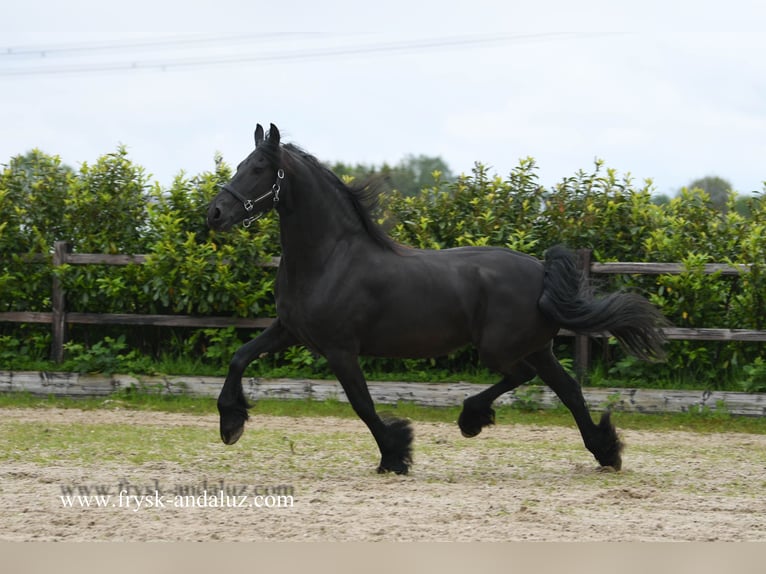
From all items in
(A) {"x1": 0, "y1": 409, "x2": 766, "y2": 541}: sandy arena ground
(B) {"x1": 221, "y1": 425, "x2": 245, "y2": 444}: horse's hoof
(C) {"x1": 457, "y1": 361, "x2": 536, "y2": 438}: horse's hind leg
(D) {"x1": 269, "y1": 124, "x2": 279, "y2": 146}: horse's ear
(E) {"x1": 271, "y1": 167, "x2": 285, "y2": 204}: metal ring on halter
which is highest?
(D) {"x1": 269, "y1": 124, "x2": 279, "y2": 146}: horse's ear

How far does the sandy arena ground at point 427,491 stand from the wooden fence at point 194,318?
1.25 metres

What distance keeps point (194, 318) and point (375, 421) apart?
4.82 meters

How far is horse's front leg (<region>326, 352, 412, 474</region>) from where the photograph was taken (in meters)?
7.16

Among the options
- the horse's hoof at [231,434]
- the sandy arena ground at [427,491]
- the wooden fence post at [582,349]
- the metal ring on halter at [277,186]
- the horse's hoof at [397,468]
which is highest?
the metal ring on halter at [277,186]

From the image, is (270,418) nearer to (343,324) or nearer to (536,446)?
(536,446)

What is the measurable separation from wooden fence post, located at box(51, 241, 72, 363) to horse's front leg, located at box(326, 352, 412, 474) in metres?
5.71

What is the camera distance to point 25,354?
1223cm

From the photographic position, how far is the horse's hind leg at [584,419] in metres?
7.58

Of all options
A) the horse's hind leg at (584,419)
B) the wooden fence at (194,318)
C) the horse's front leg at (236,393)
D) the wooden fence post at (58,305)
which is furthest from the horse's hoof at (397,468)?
the wooden fence post at (58,305)

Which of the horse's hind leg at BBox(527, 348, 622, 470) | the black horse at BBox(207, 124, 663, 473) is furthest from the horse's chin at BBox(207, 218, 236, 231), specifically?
the horse's hind leg at BBox(527, 348, 622, 470)

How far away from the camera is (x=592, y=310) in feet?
24.6

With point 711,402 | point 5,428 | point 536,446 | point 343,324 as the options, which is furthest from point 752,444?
point 5,428

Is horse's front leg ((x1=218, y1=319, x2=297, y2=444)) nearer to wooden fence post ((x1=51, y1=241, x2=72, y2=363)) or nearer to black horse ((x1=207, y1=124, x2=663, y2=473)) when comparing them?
black horse ((x1=207, y1=124, x2=663, y2=473))

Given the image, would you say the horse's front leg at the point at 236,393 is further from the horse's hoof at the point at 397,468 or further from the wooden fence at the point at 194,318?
the wooden fence at the point at 194,318
